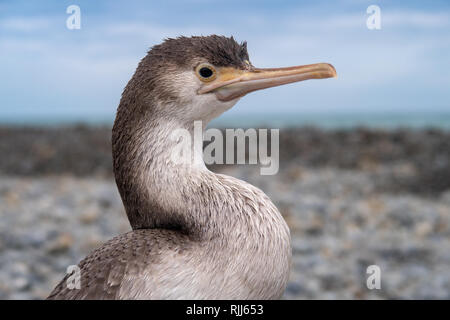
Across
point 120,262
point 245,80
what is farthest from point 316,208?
point 120,262

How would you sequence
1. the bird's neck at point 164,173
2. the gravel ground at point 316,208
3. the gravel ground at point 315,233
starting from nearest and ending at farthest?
the bird's neck at point 164,173
the gravel ground at point 315,233
the gravel ground at point 316,208

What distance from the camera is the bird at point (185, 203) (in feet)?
7.60

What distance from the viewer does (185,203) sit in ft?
8.20

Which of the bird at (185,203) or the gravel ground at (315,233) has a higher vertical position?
the bird at (185,203)

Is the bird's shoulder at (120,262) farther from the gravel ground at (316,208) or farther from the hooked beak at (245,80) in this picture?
the gravel ground at (316,208)

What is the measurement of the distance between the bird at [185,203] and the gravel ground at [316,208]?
13.1 feet

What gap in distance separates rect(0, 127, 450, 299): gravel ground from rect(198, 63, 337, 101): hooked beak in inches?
163

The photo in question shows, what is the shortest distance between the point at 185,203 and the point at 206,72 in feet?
2.07

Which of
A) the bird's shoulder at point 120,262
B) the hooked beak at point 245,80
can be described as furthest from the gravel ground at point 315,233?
the hooked beak at point 245,80

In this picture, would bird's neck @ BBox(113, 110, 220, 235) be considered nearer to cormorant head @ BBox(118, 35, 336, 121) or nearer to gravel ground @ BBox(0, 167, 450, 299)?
cormorant head @ BBox(118, 35, 336, 121)

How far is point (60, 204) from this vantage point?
9.77m

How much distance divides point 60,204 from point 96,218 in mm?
1263

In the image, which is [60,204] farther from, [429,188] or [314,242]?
[429,188]

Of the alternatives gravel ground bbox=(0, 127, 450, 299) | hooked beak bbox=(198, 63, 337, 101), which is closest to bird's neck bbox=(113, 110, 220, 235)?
hooked beak bbox=(198, 63, 337, 101)
